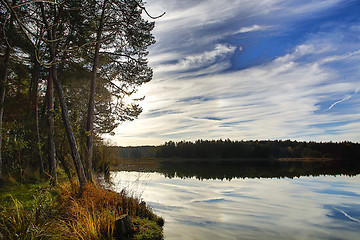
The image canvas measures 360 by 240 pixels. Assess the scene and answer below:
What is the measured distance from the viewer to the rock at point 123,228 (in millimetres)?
5486

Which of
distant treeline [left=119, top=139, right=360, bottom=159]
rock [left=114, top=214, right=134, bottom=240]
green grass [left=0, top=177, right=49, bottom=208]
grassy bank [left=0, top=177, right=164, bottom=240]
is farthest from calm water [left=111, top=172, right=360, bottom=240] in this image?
distant treeline [left=119, top=139, right=360, bottom=159]

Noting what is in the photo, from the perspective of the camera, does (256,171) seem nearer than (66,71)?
No

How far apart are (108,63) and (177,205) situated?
783 cm

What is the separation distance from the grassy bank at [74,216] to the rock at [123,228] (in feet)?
0.26

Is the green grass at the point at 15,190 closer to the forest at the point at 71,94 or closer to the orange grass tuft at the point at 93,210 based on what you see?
the forest at the point at 71,94

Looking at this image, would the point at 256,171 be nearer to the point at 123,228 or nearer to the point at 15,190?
the point at 15,190

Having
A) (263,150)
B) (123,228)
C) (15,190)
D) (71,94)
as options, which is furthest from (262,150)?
(123,228)

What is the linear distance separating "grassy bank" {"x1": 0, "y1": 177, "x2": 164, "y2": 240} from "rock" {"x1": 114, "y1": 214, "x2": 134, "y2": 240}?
8 centimetres

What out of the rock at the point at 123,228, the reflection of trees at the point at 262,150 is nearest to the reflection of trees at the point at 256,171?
the rock at the point at 123,228

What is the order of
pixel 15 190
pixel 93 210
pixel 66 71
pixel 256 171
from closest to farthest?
pixel 93 210 < pixel 15 190 < pixel 66 71 < pixel 256 171

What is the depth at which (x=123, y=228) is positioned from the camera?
219 inches

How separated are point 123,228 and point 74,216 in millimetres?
1188

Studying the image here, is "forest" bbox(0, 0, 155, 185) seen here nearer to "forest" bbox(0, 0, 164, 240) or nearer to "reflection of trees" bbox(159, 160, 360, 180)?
"forest" bbox(0, 0, 164, 240)

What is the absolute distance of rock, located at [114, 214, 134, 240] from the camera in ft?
18.0
